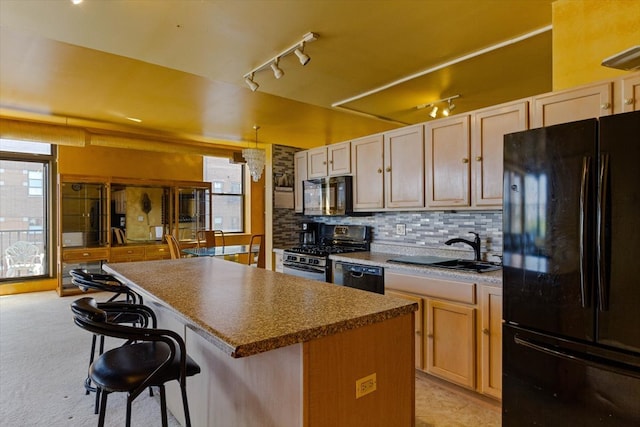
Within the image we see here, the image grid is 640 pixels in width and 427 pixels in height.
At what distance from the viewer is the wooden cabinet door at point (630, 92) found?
1895mm

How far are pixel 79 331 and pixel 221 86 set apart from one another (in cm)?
314

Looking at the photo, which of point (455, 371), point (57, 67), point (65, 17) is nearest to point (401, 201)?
point (455, 371)

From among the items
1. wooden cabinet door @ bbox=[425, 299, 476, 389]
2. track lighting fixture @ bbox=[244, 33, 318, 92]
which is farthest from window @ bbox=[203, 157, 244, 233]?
wooden cabinet door @ bbox=[425, 299, 476, 389]

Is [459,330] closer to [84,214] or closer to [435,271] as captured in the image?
[435,271]

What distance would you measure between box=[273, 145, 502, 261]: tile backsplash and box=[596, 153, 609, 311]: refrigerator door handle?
1.28 m

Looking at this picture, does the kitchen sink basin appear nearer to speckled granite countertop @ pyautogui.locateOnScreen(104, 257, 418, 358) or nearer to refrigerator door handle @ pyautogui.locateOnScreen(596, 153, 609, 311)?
refrigerator door handle @ pyautogui.locateOnScreen(596, 153, 609, 311)

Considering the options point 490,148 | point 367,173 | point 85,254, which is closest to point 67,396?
point 367,173

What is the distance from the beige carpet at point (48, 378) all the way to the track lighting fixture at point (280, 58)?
2.54 m

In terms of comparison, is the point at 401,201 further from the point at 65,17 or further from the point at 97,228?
the point at 97,228

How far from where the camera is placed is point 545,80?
3357mm

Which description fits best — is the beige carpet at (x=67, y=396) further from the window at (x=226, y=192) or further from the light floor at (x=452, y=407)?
the window at (x=226, y=192)

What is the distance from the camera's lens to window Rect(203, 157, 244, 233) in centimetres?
782

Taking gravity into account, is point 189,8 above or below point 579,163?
above

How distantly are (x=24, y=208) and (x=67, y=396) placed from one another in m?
4.66
